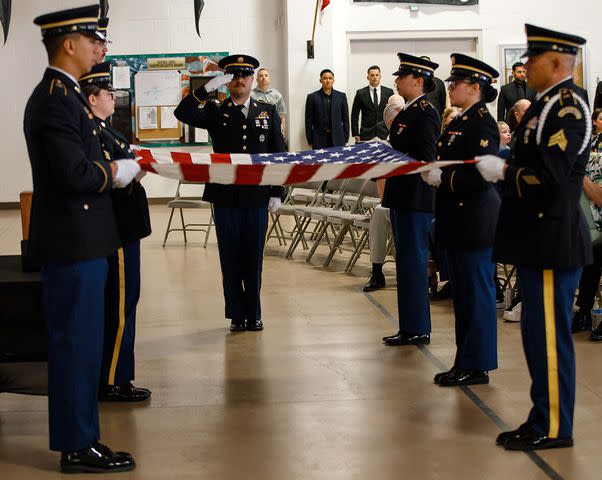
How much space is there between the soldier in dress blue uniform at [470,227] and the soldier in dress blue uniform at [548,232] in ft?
3.16

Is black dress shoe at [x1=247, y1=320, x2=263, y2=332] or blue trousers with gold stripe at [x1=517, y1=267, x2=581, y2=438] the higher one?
blue trousers with gold stripe at [x1=517, y1=267, x2=581, y2=438]

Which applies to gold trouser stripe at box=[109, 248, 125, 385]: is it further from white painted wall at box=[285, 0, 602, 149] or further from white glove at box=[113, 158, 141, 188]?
white painted wall at box=[285, 0, 602, 149]

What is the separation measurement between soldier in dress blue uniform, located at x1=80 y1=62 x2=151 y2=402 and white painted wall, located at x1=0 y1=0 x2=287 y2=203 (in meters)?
11.1

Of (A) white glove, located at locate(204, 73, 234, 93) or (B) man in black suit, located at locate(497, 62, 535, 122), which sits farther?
(B) man in black suit, located at locate(497, 62, 535, 122)

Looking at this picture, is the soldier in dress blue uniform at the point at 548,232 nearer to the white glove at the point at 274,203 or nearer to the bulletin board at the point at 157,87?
the white glove at the point at 274,203

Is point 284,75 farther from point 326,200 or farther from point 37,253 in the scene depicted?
point 37,253

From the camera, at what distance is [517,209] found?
13.5 feet

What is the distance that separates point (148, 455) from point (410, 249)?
2.50m

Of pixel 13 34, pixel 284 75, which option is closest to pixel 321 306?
pixel 284 75

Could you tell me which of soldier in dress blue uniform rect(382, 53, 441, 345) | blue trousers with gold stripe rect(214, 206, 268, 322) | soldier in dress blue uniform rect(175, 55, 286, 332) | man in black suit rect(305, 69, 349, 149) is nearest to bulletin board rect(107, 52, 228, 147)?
man in black suit rect(305, 69, 349, 149)

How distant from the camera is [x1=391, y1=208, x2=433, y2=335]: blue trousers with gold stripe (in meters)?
6.10

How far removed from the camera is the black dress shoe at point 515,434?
4.12 metres

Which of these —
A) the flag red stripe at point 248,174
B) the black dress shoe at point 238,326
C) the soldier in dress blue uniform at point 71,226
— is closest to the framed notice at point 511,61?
the black dress shoe at point 238,326

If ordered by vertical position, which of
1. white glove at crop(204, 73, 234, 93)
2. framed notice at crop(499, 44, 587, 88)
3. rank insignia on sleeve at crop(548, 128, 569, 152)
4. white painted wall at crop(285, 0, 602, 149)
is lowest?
rank insignia on sleeve at crop(548, 128, 569, 152)
